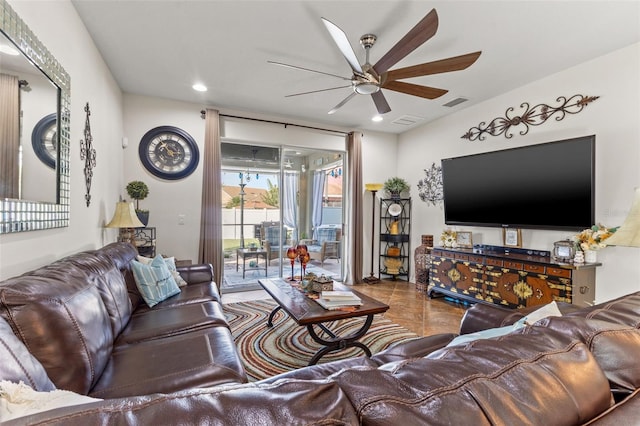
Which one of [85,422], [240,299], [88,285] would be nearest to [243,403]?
[85,422]

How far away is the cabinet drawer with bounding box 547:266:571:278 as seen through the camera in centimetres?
272

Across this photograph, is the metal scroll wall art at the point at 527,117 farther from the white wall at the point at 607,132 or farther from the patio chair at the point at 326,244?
the patio chair at the point at 326,244

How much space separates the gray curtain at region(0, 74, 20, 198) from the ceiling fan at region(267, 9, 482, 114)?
56.8 inches

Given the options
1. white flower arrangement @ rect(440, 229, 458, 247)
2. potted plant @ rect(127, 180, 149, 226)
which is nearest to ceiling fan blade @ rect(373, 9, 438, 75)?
white flower arrangement @ rect(440, 229, 458, 247)

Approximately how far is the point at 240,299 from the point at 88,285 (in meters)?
2.66

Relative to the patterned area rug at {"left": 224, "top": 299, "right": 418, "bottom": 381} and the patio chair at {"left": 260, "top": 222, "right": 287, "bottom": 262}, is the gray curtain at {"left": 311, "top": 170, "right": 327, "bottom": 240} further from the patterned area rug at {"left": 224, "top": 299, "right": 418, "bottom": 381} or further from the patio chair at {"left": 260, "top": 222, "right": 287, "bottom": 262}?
the patterned area rug at {"left": 224, "top": 299, "right": 418, "bottom": 381}

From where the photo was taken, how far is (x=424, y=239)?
15.0ft

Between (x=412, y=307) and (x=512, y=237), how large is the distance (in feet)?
4.85

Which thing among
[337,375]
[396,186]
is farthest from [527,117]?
[337,375]

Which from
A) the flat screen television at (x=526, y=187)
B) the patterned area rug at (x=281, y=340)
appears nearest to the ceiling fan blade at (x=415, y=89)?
the flat screen television at (x=526, y=187)

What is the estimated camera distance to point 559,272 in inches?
109

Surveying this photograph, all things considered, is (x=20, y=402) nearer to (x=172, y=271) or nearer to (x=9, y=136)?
(x=9, y=136)

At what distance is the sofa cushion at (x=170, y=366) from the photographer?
121 centimetres

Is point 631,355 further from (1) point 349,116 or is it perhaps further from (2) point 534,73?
(1) point 349,116
